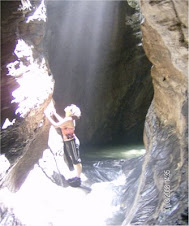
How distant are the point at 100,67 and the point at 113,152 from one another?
3352mm

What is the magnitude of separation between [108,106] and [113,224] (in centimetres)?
708

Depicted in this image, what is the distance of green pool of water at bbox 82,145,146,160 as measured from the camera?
30.3 ft

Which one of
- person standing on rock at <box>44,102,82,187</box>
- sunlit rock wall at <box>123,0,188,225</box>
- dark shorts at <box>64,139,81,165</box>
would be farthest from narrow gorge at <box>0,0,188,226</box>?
dark shorts at <box>64,139,81,165</box>

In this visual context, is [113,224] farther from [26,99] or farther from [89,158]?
[89,158]

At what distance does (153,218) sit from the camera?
2908mm

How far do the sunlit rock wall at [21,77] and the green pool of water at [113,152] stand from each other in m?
3.67

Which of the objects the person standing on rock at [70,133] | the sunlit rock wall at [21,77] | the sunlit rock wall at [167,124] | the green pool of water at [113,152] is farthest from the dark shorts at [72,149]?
the green pool of water at [113,152]

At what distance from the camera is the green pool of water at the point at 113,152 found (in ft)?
30.3

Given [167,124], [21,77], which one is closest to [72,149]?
[21,77]

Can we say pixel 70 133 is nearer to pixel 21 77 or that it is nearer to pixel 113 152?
pixel 21 77

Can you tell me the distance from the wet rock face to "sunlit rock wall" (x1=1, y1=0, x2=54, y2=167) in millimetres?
4425

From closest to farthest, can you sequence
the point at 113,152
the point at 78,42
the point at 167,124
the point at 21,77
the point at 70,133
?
the point at 167,124
the point at 21,77
the point at 70,133
the point at 113,152
the point at 78,42

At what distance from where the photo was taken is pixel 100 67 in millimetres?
11148

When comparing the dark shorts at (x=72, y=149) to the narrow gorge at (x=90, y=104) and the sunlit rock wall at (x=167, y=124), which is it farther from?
the sunlit rock wall at (x=167, y=124)
